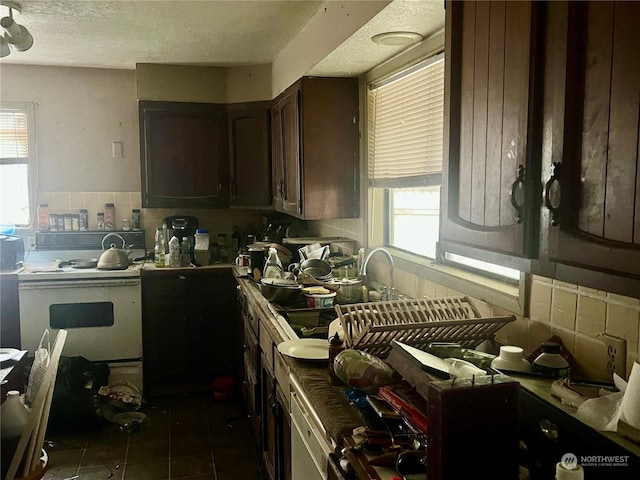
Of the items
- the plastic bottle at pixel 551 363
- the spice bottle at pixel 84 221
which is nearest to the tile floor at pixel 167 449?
the spice bottle at pixel 84 221

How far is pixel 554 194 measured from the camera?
987mm

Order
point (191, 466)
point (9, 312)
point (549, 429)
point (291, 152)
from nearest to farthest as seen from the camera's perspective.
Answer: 1. point (549, 429)
2. point (191, 466)
3. point (291, 152)
4. point (9, 312)

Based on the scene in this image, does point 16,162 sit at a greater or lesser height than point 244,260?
greater

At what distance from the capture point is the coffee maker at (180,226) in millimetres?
4156

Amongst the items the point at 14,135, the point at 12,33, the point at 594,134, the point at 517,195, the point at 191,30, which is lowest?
the point at 517,195

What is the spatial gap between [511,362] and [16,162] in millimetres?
4035

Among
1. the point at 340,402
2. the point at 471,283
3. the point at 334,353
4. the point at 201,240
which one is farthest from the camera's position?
the point at 201,240

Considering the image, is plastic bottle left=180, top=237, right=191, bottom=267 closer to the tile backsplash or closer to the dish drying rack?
the tile backsplash

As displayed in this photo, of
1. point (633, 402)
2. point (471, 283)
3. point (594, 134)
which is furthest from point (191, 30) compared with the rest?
point (633, 402)

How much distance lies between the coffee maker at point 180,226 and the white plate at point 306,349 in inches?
92.5

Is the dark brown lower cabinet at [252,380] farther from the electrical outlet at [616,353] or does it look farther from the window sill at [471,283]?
the electrical outlet at [616,353]

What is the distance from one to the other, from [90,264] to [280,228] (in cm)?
139

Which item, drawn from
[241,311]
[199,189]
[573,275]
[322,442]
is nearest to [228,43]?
[199,189]

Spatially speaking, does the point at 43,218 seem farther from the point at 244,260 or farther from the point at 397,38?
the point at 397,38
